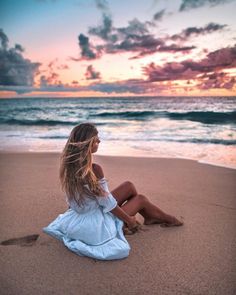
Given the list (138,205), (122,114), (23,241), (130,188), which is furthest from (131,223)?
(122,114)

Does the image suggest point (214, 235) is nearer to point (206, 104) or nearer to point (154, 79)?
point (154, 79)

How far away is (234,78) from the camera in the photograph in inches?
421

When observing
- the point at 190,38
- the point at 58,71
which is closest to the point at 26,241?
the point at 190,38

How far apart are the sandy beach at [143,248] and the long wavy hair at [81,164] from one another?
40 centimetres

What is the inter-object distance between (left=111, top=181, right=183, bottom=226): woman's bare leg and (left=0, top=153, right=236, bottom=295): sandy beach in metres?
0.08

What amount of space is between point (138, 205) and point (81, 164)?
59cm

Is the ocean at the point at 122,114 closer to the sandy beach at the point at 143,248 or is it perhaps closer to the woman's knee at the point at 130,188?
the sandy beach at the point at 143,248

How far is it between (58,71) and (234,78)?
649 centimetres

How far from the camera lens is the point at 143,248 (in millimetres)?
2289

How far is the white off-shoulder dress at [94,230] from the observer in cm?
213

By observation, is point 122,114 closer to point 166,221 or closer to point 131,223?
point 166,221

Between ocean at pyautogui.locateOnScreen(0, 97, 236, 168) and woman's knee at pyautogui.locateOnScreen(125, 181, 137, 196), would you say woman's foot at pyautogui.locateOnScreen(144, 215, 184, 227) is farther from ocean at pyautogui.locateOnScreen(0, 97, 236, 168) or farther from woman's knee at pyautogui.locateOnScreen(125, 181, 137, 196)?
ocean at pyautogui.locateOnScreen(0, 97, 236, 168)

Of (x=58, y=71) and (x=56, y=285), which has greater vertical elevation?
(x=58, y=71)

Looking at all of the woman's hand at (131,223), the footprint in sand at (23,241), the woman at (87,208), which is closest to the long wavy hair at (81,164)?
the woman at (87,208)
